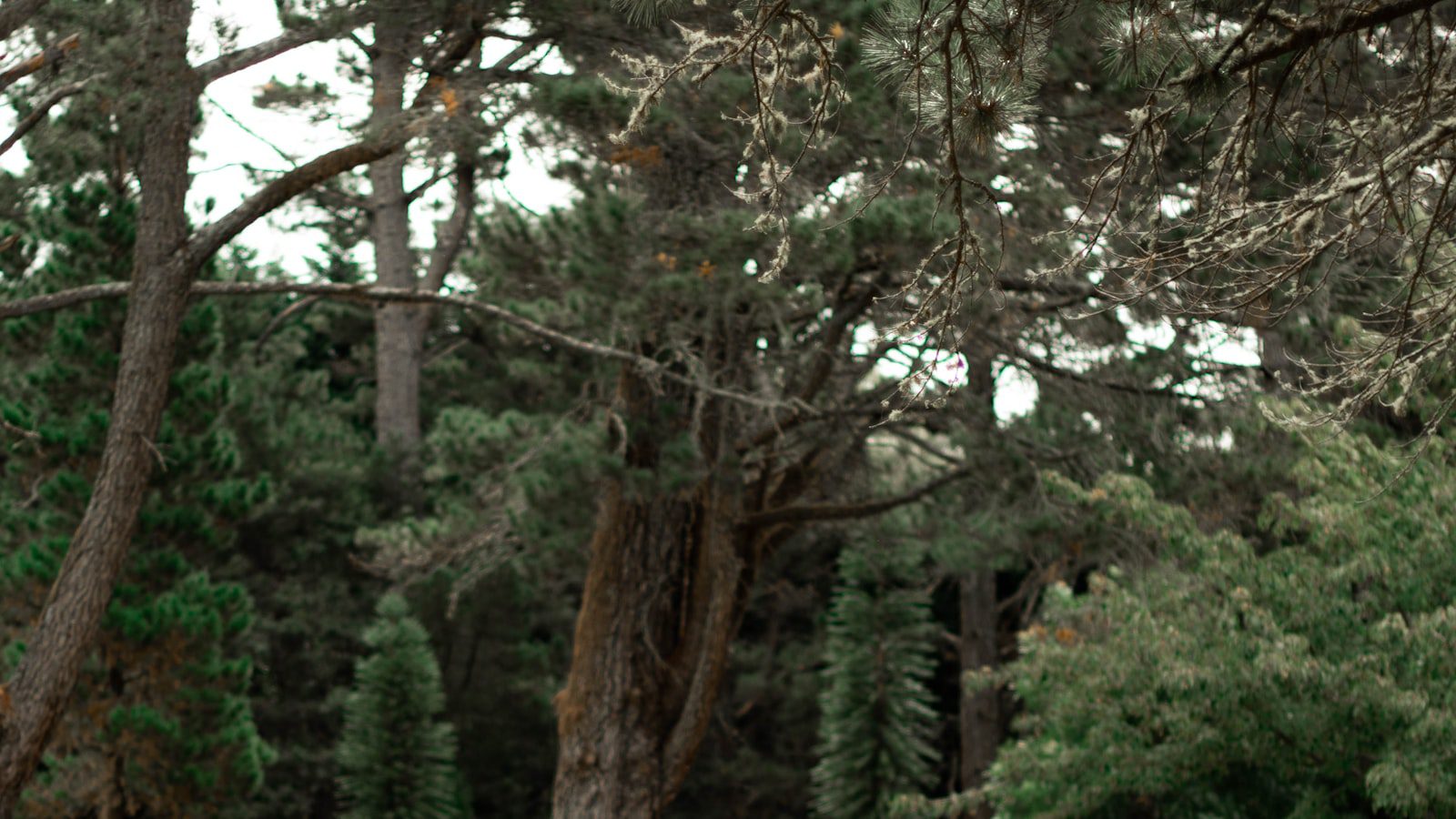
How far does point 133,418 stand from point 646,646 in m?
4.21

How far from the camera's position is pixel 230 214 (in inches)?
321

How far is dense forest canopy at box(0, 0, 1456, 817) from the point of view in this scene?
4.48m

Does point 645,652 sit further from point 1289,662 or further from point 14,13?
point 14,13

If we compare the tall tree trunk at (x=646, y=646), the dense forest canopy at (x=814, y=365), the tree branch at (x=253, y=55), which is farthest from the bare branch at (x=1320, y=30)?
the tall tree trunk at (x=646, y=646)

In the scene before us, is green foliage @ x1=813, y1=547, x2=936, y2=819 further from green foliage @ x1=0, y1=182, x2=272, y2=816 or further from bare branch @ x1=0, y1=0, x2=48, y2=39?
bare branch @ x1=0, y1=0, x2=48, y2=39

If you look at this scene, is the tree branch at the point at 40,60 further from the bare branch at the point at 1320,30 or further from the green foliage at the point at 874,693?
the green foliage at the point at 874,693

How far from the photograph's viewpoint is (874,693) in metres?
16.5

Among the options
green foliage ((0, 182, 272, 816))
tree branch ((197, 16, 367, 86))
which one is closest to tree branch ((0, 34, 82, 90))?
tree branch ((197, 16, 367, 86))

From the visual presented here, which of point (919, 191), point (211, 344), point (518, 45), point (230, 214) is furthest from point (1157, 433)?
point (211, 344)

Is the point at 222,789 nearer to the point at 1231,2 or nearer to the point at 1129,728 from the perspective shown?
the point at 1129,728

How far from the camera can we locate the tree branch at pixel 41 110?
25.3 ft

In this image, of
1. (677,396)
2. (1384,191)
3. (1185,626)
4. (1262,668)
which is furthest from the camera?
(677,396)

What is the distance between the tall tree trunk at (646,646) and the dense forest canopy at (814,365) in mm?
31

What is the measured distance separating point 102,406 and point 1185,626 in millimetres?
8812
